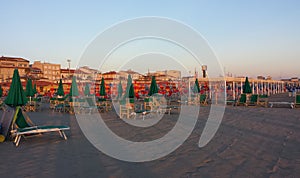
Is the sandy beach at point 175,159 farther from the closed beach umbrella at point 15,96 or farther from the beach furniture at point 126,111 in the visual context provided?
the beach furniture at point 126,111

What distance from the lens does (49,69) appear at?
57312 millimetres

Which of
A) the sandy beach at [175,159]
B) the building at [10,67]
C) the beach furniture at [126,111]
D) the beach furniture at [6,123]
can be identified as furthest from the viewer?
the building at [10,67]

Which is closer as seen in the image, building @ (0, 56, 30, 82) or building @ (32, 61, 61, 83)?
building @ (0, 56, 30, 82)

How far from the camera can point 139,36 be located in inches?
281

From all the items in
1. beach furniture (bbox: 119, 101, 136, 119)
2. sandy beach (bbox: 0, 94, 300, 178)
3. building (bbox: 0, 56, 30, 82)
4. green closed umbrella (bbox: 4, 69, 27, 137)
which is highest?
building (bbox: 0, 56, 30, 82)

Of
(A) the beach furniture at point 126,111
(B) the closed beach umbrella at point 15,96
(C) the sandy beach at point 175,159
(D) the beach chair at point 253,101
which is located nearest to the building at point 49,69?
(D) the beach chair at point 253,101

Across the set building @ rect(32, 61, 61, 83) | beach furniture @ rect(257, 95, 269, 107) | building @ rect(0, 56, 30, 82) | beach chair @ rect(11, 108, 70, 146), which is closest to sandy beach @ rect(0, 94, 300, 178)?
beach chair @ rect(11, 108, 70, 146)

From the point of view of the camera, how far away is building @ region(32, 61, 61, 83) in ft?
181

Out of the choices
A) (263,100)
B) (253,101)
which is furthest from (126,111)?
(263,100)

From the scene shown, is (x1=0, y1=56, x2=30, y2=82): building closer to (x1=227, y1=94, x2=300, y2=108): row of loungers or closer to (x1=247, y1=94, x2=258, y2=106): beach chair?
(x1=227, y1=94, x2=300, y2=108): row of loungers

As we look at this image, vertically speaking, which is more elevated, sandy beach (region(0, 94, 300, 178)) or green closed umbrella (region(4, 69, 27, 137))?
green closed umbrella (region(4, 69, 27, 137))

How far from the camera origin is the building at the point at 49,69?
181 feet

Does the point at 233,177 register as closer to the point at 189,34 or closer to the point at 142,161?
the point at 142,161

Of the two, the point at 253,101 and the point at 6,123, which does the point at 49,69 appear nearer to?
the point at 253,101
